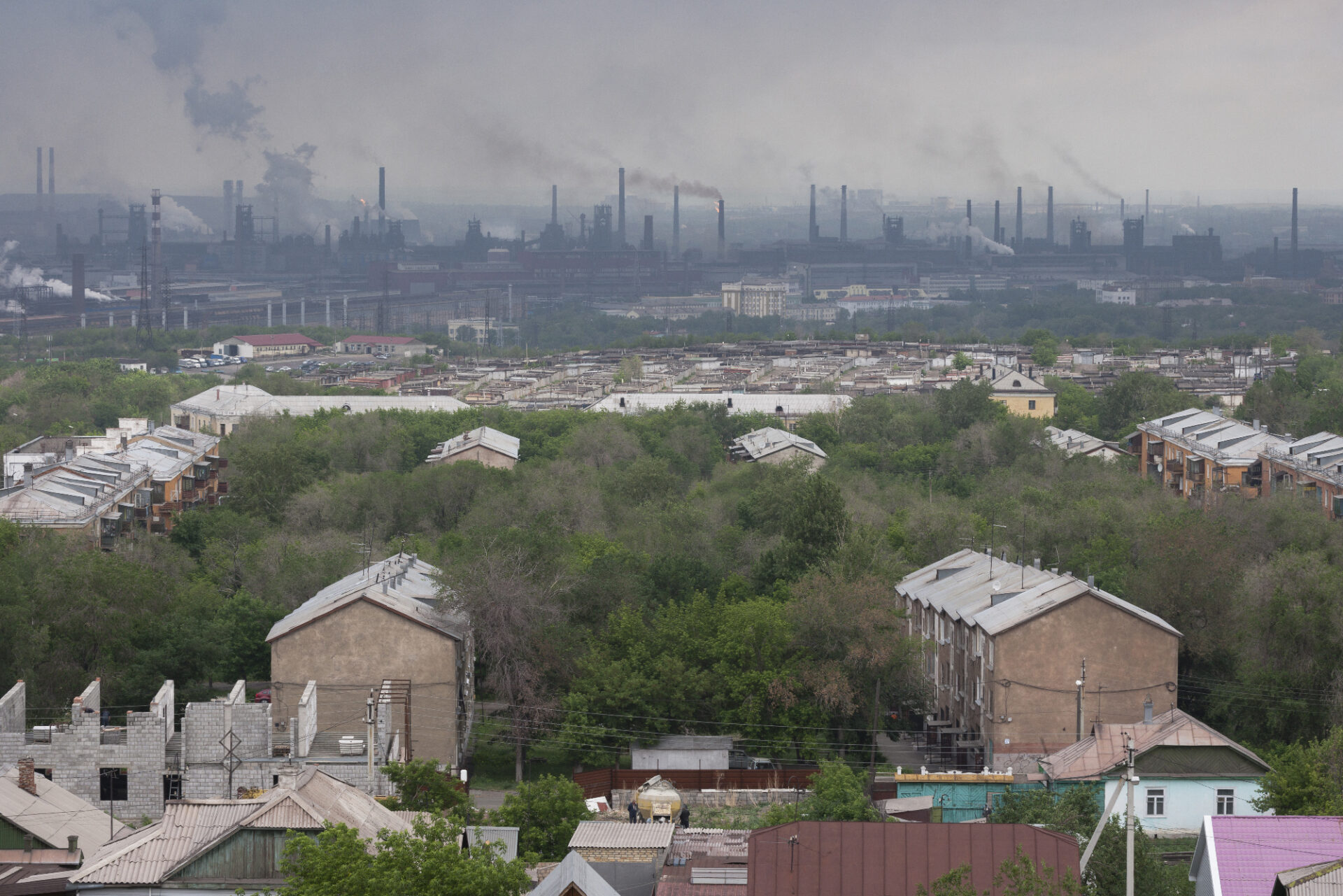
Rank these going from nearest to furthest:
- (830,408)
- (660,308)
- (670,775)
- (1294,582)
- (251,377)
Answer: (670,775), (1294,582), (830,408), (251,377), (660,308)

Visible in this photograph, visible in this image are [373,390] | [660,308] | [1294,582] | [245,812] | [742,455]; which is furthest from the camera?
[660,308]

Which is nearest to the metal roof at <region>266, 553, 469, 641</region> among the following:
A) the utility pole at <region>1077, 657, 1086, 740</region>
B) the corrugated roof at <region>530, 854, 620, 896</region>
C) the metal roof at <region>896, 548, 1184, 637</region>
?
the metal roof at <region>896, 548, 1184, 637</region>

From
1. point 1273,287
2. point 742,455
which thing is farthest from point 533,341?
point 742,455

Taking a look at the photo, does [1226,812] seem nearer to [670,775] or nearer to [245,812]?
[670,775]

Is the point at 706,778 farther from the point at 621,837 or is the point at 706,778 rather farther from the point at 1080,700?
Result: the point at 621,837

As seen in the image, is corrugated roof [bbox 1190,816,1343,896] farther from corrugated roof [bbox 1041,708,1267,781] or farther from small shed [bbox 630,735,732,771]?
small shed [bbox 630,735,732,771]

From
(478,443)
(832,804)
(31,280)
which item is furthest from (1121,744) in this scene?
(31,280)
